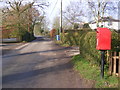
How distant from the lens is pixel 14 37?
31344mm

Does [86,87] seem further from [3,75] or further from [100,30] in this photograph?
[3,75]

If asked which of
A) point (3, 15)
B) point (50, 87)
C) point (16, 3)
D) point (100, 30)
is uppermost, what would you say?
point (16, 3)

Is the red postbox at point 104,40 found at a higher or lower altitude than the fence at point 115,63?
higher

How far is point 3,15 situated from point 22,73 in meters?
27.1

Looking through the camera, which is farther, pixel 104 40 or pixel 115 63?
pixel 115 63

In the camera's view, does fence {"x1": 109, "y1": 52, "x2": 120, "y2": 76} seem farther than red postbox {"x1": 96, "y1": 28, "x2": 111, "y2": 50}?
Yes

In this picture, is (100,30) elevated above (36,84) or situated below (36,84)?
above

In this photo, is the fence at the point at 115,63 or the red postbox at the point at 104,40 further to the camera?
the fence at the point at 115,63

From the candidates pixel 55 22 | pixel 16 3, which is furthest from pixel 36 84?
pixel 55 22

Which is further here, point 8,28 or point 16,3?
point 16,3

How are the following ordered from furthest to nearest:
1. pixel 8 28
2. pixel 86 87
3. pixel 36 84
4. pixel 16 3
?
pixel 16 3, pixel 8 28, pixel 36 84, pixel 86 87

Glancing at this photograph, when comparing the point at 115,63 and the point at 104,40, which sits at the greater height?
the point at 104,40

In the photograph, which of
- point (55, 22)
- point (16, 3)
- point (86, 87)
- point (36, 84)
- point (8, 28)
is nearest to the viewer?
point (86, 87)

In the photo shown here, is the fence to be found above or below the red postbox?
below
